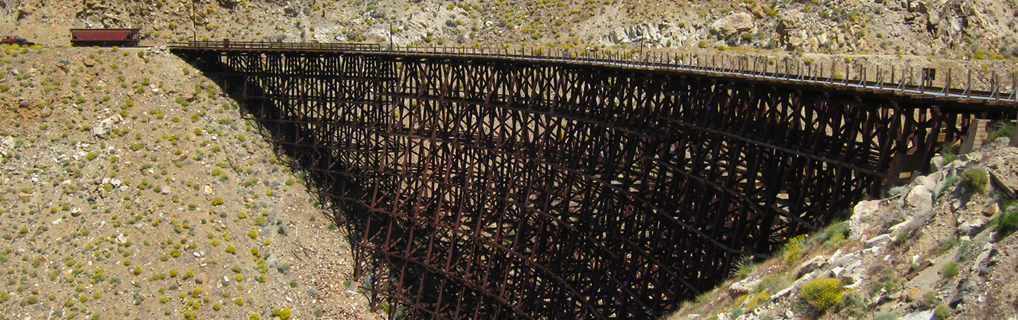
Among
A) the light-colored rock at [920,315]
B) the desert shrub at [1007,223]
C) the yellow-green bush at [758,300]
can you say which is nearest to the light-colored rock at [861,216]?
the yellow-green bush at [758,300]

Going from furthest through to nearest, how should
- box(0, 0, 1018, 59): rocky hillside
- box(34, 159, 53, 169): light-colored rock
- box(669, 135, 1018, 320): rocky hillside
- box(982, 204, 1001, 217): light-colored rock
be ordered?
box(0, 0, 1018, 59): rocky hillside < box(34, 159, 53, 169): light-colored rock < box(982, 204, 1001, 217): light-colored rock < box(669, 135, 1018, 320): rocky hillside

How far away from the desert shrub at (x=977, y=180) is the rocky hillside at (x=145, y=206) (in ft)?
69.8

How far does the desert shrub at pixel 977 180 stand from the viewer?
9.12 meters

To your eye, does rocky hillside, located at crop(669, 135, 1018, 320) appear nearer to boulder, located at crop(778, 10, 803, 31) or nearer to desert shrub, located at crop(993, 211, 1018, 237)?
desert shrub, located at crop(993, 211, 1018, 237)

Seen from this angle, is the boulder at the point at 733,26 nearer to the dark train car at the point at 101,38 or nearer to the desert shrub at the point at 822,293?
the dark train car at the point at 101,38

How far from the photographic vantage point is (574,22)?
41.1 meters

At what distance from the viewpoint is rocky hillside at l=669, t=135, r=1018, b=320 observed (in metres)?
7.85

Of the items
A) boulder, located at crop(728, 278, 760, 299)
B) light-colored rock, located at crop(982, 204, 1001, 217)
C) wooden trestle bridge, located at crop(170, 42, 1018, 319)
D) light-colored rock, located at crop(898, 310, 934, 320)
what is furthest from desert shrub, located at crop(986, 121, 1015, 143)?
boulder, located at crop(728, 278, 760, 299)

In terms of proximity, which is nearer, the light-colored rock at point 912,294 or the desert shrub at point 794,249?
the light-colored rock at point 912,294

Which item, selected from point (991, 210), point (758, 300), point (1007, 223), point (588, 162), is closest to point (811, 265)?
point (758, 300)

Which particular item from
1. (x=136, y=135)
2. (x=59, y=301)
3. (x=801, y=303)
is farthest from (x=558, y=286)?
(x=136, y=135)

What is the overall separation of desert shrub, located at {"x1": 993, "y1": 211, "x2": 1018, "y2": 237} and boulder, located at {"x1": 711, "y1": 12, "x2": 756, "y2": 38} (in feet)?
97.8

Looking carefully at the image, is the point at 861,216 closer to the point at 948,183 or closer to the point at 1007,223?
the point at 948,183

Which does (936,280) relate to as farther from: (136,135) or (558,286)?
(136,135)
